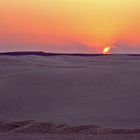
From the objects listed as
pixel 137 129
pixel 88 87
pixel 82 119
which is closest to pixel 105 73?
pixel 88 87

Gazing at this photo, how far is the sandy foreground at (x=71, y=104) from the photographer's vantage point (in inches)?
160

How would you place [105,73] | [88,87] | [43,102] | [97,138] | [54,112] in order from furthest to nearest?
[105,73]
[88,87]
[43,102]
[54,112]
[97,138]

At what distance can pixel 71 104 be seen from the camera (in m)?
5.20

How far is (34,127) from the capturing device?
428 centimetres

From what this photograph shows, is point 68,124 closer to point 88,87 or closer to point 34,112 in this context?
point 34,112

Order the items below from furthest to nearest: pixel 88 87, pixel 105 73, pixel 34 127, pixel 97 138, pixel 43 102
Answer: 1. pixel 105 73
2. pixel 88 87
3. pixel 43 102
4. pixel 34 127
5. pixel 97 138

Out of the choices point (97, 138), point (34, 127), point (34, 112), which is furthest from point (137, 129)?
point (34, 112)

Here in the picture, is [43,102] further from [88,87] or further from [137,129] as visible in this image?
[137,129]

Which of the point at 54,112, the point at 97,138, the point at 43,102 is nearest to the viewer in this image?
the point at 97,138

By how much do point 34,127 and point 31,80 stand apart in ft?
6.17

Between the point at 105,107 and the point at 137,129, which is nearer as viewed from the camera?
Result: the point at 137,129

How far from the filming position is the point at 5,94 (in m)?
5.51

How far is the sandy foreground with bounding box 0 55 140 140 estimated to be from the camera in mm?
4062

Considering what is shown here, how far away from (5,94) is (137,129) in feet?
6.56
